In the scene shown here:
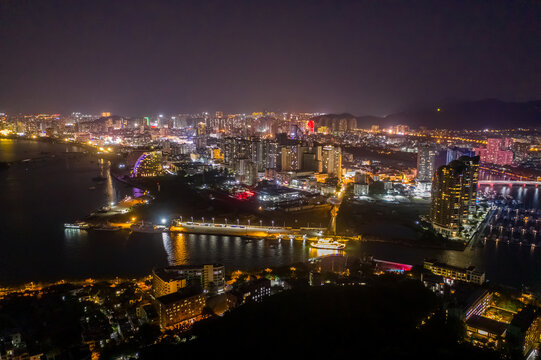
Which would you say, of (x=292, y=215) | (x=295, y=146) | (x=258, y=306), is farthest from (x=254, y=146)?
(x=258, y=306)

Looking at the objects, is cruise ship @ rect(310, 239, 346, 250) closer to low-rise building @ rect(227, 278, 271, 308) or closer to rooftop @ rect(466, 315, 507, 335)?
low-rise building @ rect(227, 278, 271, 308)

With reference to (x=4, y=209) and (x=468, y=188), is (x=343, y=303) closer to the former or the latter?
(x=468, y=188)

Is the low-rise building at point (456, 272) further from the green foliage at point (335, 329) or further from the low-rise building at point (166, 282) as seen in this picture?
the low-rise building at point (166, 282)

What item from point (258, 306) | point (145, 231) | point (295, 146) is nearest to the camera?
point (258, 306)

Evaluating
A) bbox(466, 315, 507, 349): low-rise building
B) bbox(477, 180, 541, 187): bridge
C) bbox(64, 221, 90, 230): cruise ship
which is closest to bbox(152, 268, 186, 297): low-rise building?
bbox(466, 315, 507, 349): low-rise building

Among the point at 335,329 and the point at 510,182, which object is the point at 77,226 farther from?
the point at 510,182

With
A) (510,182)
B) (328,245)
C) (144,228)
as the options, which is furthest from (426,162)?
(144,228)

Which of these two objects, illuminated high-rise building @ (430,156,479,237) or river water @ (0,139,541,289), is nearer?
river water @ (0,139,541,289)

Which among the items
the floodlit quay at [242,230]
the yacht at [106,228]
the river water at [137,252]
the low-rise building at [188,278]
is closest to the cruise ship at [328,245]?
the river water at [137,252]
